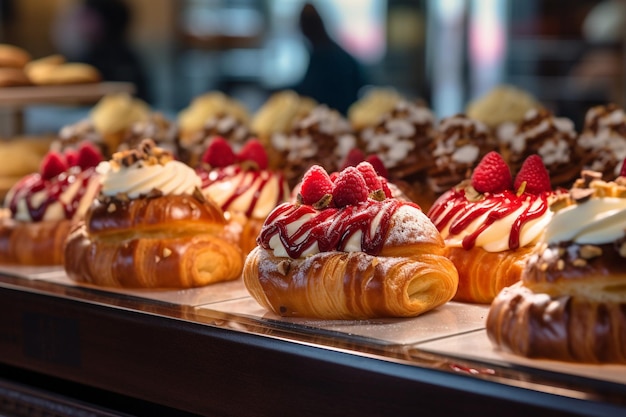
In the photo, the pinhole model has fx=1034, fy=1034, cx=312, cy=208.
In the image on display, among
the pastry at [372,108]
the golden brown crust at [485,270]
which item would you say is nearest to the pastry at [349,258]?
the golden brown crust at [485,270]

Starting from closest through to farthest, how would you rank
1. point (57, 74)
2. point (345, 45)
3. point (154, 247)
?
point (154, 247), point (57, 74), point (345, 45)

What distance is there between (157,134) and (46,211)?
799mm

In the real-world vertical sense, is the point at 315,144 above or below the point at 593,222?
below

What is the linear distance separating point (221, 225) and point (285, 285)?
695 mm

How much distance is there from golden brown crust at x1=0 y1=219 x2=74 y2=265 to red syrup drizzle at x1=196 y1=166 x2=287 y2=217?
19.5 inches

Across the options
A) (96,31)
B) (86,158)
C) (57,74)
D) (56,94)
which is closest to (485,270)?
(86,158)

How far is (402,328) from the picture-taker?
2.29 meters

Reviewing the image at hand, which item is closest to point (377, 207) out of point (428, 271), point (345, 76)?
point (428, 271)

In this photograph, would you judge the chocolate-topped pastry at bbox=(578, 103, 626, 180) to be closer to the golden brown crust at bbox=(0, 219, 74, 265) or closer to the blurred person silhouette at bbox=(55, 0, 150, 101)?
the golden brown crust at bbox=(0, 219, 74, 265)

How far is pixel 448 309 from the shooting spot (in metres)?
2.51

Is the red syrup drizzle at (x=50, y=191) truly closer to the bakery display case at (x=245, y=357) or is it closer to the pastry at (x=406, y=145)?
the bakery display case at (x=245, y=357)

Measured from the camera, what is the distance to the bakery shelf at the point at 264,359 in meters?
1.82

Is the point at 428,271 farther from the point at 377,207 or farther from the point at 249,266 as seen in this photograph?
the point at 249,266

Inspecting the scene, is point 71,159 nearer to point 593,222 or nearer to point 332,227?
point 332,227
